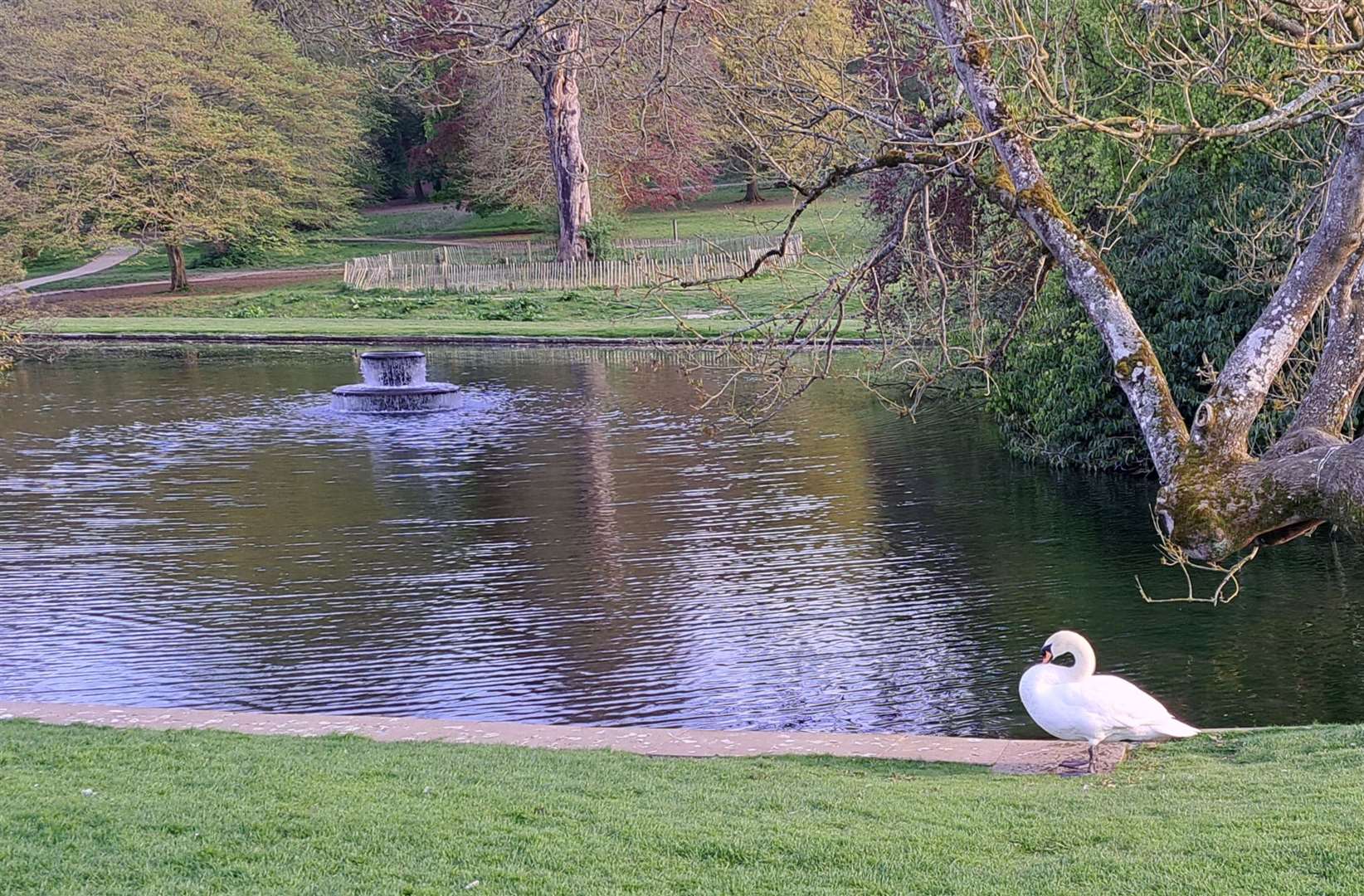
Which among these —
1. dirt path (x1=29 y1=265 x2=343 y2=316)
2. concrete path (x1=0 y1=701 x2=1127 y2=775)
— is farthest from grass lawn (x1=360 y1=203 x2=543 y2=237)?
concrete path (x1=0 y1=701 x2=1127 y2=775)

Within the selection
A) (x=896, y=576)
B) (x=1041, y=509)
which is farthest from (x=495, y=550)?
(x=1041, y=509)

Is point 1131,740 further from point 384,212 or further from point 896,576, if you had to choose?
point 384,212

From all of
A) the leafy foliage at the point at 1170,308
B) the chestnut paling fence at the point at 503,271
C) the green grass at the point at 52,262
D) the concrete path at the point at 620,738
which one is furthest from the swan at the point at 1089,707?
the green grass at the point at 52,262

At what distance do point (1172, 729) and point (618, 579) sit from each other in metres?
6.84

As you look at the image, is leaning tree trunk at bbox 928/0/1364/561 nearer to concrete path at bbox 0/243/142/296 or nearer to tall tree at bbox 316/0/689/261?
tall tree at bbox 316/0/689/261

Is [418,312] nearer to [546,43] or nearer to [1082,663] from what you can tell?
[546,43]

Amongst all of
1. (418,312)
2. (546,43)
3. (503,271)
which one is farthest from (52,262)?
(546,43)

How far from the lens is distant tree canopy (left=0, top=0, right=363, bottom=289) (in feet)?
156

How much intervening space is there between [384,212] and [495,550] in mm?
59058

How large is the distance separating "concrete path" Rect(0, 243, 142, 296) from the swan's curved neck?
4718 centimetres

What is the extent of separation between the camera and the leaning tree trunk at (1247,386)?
556 cm

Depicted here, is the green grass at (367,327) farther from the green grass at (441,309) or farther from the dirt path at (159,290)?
the dirt path at (159,290)

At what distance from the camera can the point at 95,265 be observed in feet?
197

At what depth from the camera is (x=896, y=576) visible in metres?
14.1
